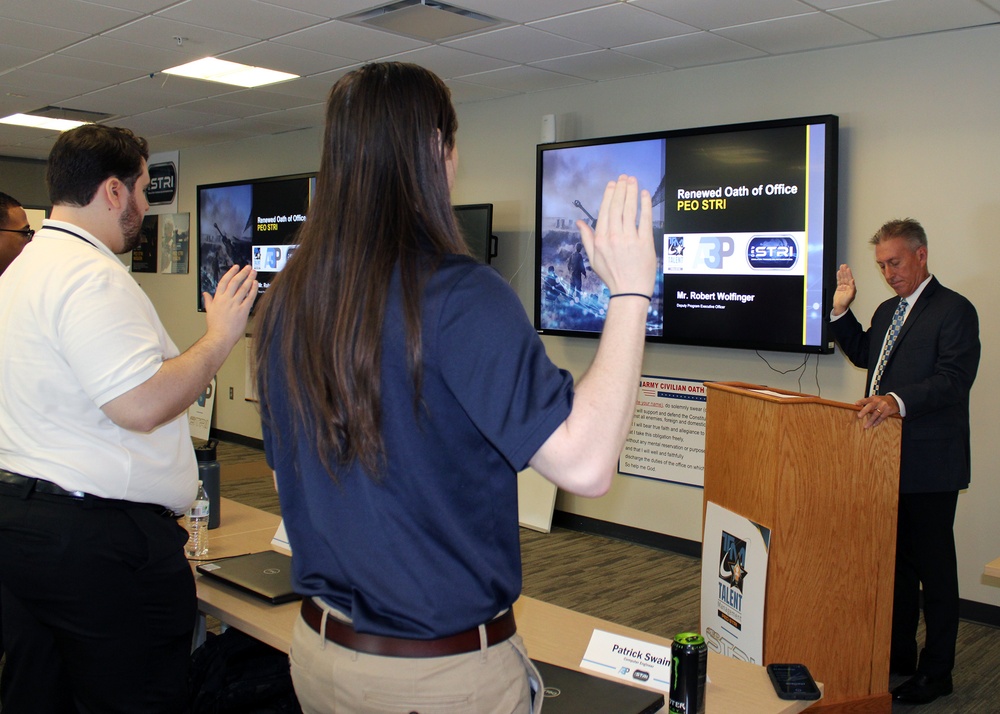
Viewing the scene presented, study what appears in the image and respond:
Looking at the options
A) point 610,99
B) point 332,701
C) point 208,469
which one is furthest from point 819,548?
point 610,99

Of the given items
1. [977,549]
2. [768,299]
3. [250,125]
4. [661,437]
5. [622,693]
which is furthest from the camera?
[250,125]

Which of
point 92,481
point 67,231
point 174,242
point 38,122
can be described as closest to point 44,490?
point 92,481

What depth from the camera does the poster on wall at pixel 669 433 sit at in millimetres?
Answer: 4934

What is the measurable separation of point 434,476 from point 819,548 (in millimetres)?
2179

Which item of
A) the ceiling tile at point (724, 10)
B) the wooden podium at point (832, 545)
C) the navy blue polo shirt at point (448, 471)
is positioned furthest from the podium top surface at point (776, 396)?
the navy blue polo shirt at point (448, 471)

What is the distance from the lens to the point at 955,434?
3250mm

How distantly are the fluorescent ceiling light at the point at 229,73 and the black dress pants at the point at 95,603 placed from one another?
3.98 metres

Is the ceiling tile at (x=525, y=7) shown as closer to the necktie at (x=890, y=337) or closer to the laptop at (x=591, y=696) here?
the necktie at (x=890, y=337)

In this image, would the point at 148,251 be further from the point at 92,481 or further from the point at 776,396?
the point at 92,481

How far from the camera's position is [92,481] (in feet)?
5.69

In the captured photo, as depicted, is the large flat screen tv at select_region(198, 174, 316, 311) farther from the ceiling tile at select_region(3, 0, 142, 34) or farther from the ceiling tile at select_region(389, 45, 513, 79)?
the ceiling tile at select_region(3, 0, 142, 34)

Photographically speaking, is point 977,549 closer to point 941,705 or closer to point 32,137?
point 941,705

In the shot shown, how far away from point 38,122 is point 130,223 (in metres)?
6.34

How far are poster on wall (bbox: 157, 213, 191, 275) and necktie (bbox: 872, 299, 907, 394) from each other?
6964mm
